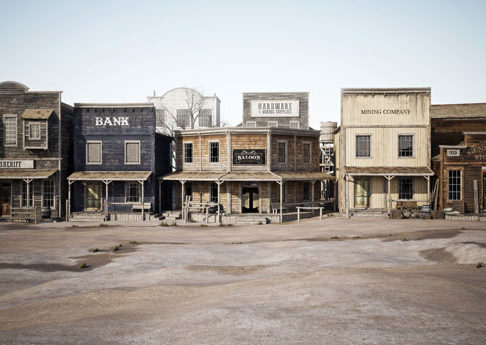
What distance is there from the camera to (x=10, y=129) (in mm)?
32375

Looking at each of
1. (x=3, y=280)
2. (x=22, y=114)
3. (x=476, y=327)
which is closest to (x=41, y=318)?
(x=3, y=280)

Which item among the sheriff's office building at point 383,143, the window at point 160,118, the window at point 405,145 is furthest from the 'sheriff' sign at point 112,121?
the window at point 160,118

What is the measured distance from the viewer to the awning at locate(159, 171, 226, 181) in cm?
3112

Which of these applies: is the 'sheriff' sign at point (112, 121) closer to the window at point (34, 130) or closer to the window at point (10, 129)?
the window at point (34, 130)

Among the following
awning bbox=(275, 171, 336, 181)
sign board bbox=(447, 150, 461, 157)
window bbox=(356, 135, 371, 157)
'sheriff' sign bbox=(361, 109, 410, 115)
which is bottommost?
awning bbox=(275, 171, 336, 181)

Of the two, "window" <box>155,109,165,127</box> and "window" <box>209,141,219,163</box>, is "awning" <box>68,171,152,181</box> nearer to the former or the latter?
"window" <box>209,141,219,163</box>

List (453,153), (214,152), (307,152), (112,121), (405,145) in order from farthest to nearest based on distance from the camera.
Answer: (307,152) → (214,152) → (112,121) → (405,145) → (453,153)

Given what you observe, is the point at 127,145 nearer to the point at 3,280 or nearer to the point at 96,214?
the point at 96,214

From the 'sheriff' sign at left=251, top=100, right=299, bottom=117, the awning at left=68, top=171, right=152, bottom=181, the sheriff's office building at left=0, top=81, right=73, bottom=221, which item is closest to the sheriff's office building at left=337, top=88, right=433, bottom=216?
the 'sheriff' sign at left=251, top=100, right=299, bottom=117

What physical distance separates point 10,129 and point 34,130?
7.37ft

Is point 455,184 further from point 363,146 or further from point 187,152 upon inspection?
point 187,152

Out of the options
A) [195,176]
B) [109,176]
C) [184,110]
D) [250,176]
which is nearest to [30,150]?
[109,176]

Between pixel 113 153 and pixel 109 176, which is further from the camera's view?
pixel 113 153

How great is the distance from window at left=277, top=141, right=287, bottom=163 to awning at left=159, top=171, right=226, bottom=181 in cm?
481
